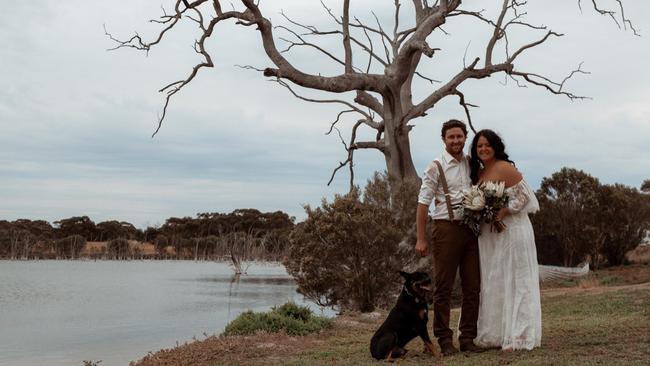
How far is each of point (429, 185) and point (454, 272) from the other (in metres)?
0.92

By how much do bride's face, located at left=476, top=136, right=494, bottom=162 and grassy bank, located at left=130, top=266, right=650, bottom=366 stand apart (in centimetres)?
197

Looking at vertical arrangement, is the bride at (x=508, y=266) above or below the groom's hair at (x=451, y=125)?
below

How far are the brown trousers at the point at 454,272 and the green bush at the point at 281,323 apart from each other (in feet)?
13.4

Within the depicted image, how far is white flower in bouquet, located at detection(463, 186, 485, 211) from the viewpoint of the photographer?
274 inches

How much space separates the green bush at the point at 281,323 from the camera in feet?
37.0

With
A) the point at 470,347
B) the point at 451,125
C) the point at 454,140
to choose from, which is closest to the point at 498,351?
the point at 470,347

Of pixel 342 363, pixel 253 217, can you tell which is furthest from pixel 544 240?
pixel 253 217

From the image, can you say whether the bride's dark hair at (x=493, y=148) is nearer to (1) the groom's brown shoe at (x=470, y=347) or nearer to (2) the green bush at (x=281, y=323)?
(1) the groom's brown shoe at (x=470, y=347)

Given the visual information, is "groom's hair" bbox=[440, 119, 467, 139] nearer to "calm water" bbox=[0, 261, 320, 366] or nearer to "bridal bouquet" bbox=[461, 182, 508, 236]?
"bridal bouquet" bbox=[461, 182, 508, 236]

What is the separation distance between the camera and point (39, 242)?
329ft

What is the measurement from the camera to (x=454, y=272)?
288 inches

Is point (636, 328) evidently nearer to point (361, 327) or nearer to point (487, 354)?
point (487, 354)

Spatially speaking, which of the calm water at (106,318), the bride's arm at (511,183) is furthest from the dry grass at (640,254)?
the bride's arm at (511,183)

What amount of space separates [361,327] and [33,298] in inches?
866
